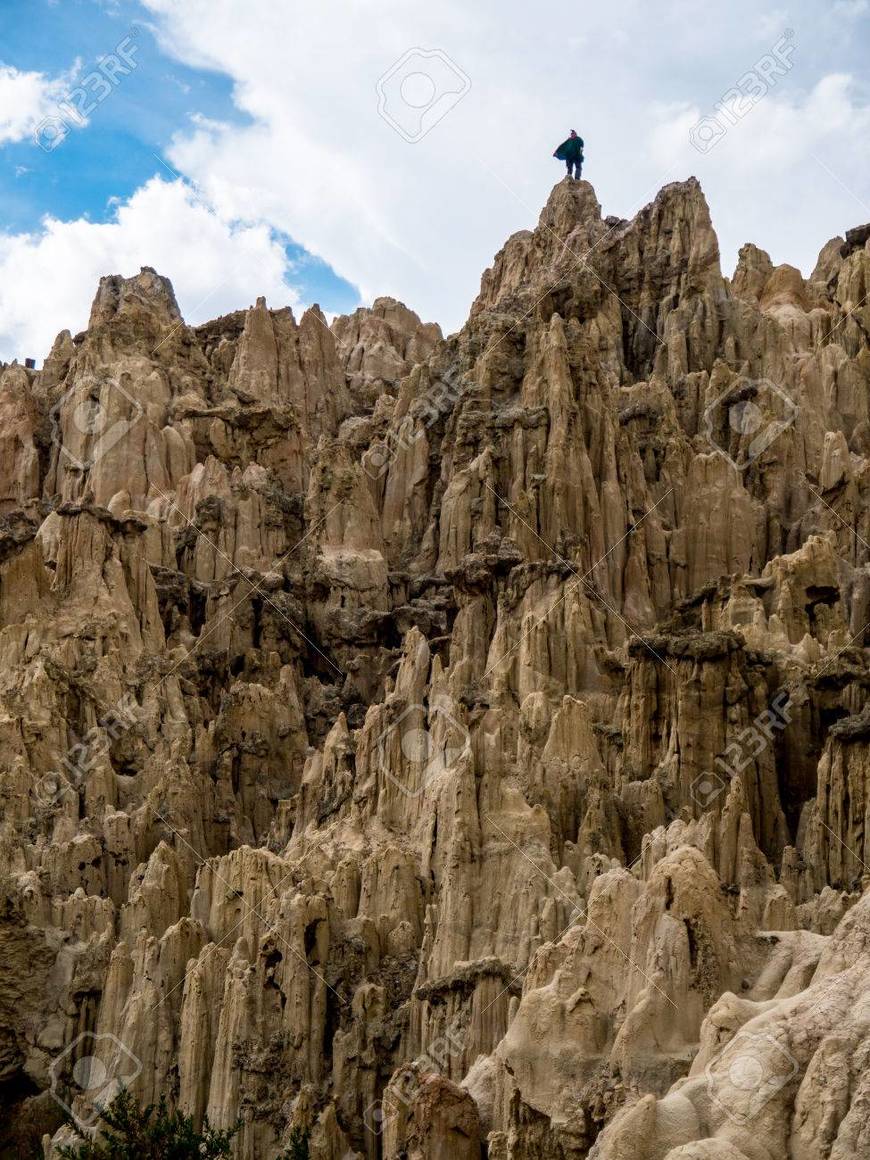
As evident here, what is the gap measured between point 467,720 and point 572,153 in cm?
5180

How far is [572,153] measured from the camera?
9475cm

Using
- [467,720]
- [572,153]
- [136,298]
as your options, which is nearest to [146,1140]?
[467,720]

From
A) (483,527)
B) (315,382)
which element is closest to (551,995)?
(483,527)

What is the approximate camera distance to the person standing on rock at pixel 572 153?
9444 cm

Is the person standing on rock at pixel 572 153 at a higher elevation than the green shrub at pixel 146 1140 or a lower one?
higher

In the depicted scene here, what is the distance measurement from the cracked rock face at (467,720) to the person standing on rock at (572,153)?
4.35m

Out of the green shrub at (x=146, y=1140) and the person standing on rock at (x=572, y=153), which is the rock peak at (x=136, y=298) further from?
the green shrub at (x=146, y=1140)

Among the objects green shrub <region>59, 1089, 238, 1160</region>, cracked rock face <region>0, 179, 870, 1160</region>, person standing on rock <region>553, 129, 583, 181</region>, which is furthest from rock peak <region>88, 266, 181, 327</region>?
green shrub <region>59, 1089, 238, 1160</region>

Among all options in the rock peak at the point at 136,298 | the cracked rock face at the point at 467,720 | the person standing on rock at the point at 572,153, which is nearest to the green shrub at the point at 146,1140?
the cracked rock face at the point at 467,720

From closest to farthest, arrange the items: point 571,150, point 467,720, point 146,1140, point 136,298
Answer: point 146,1140
point 467,720
point 136,298
point 571,150

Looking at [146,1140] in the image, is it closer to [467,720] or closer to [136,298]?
[467,720]

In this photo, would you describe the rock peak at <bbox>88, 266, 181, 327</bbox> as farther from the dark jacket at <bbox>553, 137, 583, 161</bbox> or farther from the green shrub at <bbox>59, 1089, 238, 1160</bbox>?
the green shrub at <bbox>59, 1089, 238, 1160</bbox>

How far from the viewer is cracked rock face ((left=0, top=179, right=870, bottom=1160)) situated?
2759 centimetres

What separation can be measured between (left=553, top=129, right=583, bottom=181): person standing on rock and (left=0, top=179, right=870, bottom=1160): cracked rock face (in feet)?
14.3
